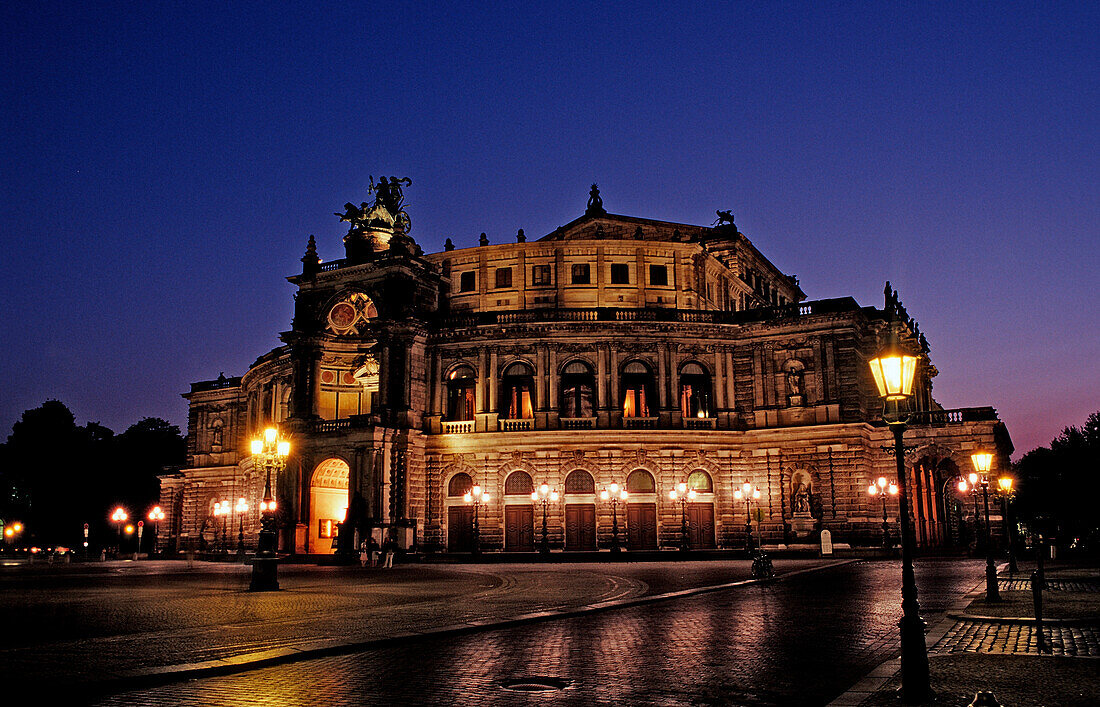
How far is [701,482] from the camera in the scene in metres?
54.9

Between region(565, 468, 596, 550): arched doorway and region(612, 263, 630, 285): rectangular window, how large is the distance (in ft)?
44.6

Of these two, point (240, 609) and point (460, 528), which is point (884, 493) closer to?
point (460, 528)

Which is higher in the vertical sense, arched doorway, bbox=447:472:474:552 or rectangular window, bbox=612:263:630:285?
rectangular window, bbox=612:263:630:285

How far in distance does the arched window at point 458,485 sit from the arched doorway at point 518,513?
2554mm

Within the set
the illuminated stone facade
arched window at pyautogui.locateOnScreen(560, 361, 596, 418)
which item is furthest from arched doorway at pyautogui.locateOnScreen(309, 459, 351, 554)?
arched window at pyautogui.locateOnScreen(560, 361, 596, 418)

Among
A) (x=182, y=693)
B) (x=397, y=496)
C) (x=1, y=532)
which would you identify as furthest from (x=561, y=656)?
(x=1, y=532)

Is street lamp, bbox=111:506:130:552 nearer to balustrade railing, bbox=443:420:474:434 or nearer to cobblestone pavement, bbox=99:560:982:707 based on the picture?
balustrade railing, bbox=443:420:474:434

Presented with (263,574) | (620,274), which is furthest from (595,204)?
(263,574)

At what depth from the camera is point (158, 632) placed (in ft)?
54.3

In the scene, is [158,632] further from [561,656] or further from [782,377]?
[782,377]

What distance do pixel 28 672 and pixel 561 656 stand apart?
22.7ft

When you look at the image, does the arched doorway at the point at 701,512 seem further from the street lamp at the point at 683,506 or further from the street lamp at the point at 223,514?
the street lamp at the point at 223,514

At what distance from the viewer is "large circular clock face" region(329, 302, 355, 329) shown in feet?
201

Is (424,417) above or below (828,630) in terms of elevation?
above
